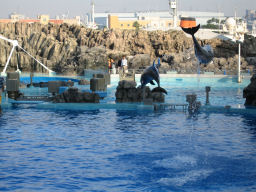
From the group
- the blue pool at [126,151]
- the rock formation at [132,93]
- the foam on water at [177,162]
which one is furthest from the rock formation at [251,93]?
the foam on water at [177,162]

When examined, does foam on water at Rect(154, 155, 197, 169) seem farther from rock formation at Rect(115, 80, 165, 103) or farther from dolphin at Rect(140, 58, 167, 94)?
rock formation at Rect(115, 80, 165, 103)

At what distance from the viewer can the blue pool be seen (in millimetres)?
8547

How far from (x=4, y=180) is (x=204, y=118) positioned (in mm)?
9796

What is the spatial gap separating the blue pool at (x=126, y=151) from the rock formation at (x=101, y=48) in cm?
2574

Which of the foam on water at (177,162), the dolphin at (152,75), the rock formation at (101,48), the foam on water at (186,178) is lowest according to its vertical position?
the foam on water at (186,178)

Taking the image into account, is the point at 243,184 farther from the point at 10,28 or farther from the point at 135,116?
the point at 10,28

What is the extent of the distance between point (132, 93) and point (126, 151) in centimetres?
852

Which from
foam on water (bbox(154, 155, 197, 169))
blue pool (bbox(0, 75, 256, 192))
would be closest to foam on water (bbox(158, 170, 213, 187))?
blue pool (bbox(0, 75, 256, 192))

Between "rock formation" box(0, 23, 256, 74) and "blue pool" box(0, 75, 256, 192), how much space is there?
25.7 metres

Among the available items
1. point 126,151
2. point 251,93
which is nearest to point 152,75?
point 251,93

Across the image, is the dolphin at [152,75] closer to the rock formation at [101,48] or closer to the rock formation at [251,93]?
the rock formation at [251,93]

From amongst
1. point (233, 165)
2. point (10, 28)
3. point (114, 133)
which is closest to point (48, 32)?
point (10, 28)

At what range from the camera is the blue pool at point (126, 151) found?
855 cm

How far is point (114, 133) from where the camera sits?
13773 mm
